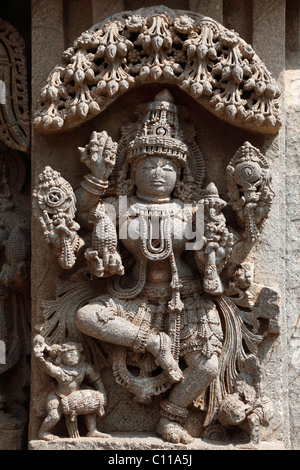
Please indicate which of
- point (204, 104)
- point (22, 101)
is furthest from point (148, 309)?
point (22, 101)

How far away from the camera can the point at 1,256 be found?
6117 millimetres

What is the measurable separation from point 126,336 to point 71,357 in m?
0.35

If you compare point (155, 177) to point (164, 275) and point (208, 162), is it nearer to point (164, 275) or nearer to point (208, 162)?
point (208, 162)

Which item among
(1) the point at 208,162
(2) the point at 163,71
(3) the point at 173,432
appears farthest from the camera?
(1) the point at 208,162

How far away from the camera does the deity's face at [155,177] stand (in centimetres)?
547

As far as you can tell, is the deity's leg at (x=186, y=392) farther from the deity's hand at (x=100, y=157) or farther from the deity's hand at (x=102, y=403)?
the deity's hand at (x=100, y=157)

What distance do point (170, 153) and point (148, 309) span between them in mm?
950

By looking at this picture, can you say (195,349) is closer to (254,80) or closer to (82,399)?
(82,399)

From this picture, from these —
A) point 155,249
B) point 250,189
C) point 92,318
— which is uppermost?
point 250,189

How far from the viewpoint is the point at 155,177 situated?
215 inches

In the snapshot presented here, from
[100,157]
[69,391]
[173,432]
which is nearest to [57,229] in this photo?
[100,157]

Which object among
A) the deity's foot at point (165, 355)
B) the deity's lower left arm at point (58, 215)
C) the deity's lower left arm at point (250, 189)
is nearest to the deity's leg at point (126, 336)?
the deity's foot at point (165, 355)

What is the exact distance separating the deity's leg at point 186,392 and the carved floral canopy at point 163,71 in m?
1.47

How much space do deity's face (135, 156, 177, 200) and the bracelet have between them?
0.73 ft
